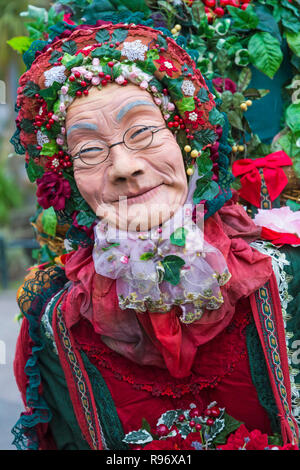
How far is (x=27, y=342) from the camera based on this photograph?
211 cm

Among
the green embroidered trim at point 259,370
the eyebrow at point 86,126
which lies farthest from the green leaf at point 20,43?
the green embroidered trim at point 259,370

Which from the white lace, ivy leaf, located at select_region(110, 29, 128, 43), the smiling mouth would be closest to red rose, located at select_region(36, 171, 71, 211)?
the smiling mouth

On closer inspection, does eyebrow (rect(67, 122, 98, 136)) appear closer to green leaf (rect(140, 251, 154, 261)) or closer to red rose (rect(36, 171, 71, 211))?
red rose (rect(36, 171, 71, 211))

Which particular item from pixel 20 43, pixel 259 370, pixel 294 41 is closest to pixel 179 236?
pixel 259 370

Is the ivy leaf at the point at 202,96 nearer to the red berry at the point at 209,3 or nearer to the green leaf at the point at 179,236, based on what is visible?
the green leaf at the point at 179,236

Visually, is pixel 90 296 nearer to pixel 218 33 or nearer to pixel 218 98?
pixel 218 98

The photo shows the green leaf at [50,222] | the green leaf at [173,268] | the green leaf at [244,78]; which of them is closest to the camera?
the green leaf at [173,268]

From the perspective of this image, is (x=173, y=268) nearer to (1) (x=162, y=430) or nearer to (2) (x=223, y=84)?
(1) (x=162, y=430)

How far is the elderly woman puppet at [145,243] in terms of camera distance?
5.66 ft

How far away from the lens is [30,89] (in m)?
1.85

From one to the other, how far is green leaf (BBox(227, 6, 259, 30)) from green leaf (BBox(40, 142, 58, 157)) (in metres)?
0.85

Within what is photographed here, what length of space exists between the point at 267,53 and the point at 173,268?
94 cm

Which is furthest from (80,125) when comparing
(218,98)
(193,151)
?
(218,98)
